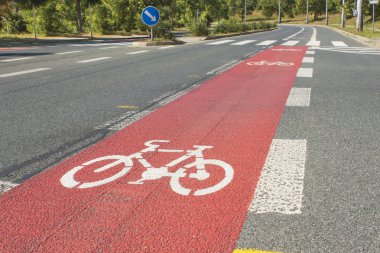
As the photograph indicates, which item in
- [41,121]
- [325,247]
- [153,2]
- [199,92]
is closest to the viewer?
[325,247]

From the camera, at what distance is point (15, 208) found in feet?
9.32

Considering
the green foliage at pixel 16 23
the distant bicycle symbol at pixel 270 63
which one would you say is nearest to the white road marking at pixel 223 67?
the distant bicycle symbol at pixel 270 63

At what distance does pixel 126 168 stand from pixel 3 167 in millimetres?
996

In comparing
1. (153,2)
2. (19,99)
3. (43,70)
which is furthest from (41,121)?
(153,2)

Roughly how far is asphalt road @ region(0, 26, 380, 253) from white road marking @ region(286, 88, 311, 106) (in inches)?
5.0

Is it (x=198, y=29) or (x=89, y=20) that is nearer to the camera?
(x=198, y=29)

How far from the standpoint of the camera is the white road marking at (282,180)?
2.88 m

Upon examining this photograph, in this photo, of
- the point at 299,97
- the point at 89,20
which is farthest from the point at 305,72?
the point at 89,20

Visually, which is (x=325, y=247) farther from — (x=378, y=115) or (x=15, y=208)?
(x=378, y=115)

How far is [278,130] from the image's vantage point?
493 cm

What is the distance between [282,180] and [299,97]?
3.84 metres

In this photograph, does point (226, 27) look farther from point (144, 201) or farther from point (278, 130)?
point (144, 201)

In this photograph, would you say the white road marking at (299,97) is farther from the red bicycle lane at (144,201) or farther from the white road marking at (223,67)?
the white road marking at (223,67)

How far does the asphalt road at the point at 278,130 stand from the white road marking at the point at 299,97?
0.13 m
